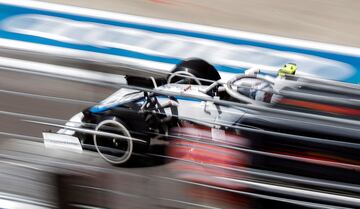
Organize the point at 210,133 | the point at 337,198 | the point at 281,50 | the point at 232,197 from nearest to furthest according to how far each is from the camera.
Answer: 1. the point at 337,198
2. the point at 232,197
3. the point at 210,133
4. the point at 281,50

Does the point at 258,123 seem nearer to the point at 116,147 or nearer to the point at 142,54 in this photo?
the point at 116,147

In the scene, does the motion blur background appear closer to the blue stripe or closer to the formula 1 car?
the formula 1 car

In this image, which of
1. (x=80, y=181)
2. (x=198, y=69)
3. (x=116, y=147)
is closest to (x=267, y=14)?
(x=198, y=69)

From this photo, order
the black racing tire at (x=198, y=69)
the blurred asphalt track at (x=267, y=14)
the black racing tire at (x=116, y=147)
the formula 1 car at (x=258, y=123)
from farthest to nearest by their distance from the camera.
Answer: the blurred asphalt track at (x=267, y=14), the black racing tire at (x=198, y=69), the black racing tire at (x=116, y=147), the formula 1 car at (x=258, y=123)

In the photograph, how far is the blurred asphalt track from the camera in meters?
6.07

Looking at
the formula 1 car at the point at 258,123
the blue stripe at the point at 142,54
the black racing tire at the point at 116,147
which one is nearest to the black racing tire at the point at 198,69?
the blue stripe at the point at 142,54

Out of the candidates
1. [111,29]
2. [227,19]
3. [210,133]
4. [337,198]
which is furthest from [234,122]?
[227,19]

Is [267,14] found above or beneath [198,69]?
above

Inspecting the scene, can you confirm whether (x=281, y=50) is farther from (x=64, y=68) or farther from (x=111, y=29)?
(x=64, y=68)

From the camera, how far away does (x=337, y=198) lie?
132 cm

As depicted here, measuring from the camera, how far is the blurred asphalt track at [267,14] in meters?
6.07

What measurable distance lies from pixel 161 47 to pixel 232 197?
150 inches

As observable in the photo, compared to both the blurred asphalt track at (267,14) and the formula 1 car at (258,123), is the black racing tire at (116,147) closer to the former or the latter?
the formula 1 car at (258,123)

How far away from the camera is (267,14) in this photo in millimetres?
6402
